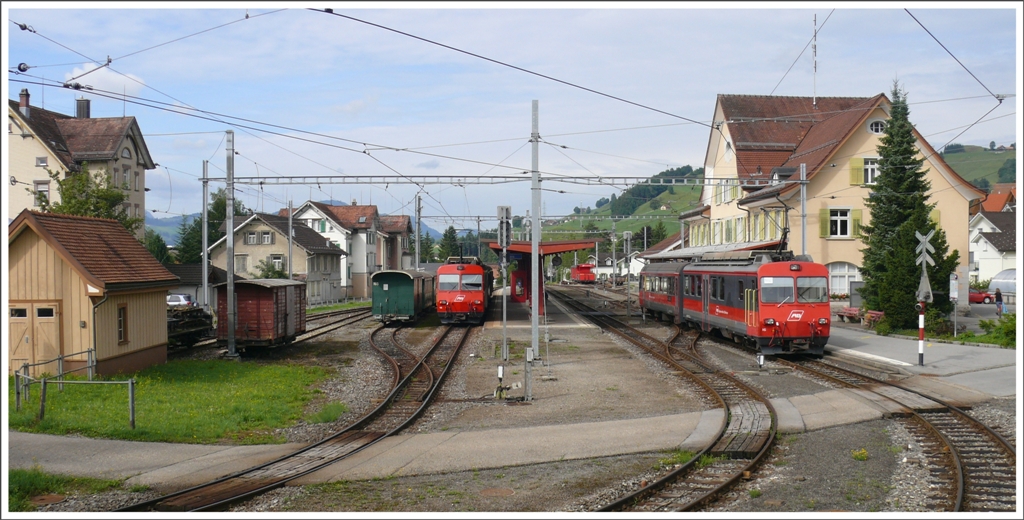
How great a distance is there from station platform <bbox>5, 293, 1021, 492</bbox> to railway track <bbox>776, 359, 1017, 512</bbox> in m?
0.56

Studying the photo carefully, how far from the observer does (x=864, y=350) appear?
77.3ft

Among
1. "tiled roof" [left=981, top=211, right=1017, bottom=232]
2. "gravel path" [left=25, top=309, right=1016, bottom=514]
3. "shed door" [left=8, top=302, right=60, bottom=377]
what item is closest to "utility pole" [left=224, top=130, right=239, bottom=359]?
"gravel path" [left=25, top=309, right=1016, bottom=514]

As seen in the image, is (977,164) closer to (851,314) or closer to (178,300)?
(851,314)

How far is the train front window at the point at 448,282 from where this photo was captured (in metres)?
35.3

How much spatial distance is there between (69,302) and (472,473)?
39.0 ft

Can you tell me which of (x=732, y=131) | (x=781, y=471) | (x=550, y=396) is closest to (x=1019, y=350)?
(x=781, y=471)

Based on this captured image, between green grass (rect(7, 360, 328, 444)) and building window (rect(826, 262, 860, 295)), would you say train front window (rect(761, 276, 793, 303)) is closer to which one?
green grass (rect(7, 360, 328, 444))

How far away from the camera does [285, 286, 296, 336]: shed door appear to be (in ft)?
84.4

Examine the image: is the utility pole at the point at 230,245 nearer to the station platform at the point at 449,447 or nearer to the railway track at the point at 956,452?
the station platform at the point at 449,447

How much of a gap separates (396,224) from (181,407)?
251ft

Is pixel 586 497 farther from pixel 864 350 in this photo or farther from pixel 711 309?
pixel 711 309

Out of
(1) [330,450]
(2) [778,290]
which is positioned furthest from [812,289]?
(1) [330,450]

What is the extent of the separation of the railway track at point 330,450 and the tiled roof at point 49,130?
3261 cm

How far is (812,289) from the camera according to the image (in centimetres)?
2216
